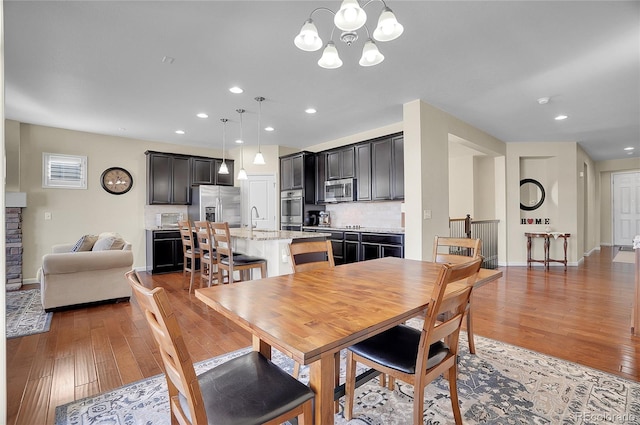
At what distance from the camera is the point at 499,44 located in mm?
2715

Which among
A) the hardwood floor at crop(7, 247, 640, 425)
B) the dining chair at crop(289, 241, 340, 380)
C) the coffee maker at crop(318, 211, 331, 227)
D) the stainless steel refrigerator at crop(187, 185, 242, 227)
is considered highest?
the stainless steel refrigerator at crop(187, 185, 242, 227)

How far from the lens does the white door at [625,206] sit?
352 inches

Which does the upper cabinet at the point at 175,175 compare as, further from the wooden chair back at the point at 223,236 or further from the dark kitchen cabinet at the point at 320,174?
the wooden chair back at the point at 223,236

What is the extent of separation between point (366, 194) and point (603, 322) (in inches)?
133

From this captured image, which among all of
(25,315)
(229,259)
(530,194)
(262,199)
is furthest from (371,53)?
(530,194)

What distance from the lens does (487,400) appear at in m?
1.84

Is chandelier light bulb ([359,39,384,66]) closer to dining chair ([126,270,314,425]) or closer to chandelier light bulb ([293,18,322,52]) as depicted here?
chandelier light bulb ([293,18,322,52])

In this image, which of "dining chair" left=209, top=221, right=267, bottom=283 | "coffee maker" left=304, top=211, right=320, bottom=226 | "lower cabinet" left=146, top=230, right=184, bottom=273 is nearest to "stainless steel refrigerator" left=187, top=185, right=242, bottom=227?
"lower cabinet" left=146, top=230, right=184, bottom=273

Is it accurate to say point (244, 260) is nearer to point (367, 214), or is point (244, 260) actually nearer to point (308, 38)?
point (308, 38)

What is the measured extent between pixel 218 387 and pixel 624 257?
959cm

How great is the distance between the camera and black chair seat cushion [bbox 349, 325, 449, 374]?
1.42 meters

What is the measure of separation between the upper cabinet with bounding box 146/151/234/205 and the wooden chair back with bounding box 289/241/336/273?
200 inches

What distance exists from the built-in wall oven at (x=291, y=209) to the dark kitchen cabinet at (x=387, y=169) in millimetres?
1822

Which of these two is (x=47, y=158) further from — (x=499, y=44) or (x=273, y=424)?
(x=499, y=44)
